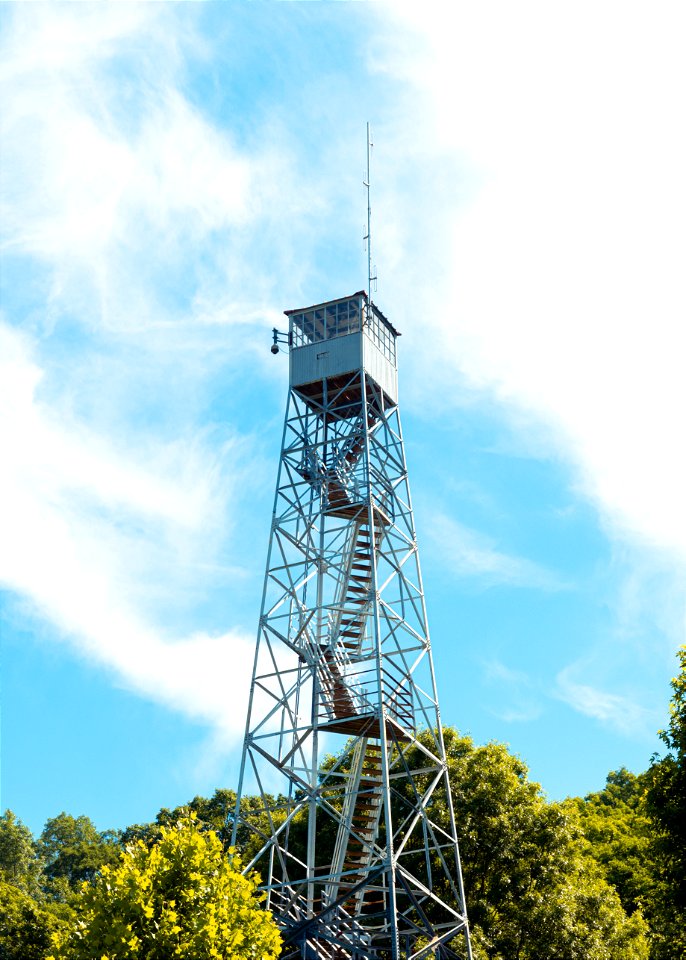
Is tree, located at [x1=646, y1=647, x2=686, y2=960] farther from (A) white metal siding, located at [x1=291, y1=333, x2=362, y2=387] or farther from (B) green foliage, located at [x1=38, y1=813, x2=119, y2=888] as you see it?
(B) green foliage, located at [x1=38, y1=813, x2=119, y2=888]

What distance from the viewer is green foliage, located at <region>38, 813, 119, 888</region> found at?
74.4 meters

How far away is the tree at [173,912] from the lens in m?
21.1

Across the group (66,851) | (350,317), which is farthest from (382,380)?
(66,851)

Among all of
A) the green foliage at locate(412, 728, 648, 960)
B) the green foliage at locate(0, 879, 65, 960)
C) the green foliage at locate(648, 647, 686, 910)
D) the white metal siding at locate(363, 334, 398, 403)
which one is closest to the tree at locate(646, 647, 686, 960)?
the green foliage at locate(648, 647, 686, 910)

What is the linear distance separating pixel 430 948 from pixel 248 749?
767 centimetres

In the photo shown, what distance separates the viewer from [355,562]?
112 feet

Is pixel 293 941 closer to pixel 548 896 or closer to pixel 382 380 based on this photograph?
pixel 548 896

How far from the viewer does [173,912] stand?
2144 cm

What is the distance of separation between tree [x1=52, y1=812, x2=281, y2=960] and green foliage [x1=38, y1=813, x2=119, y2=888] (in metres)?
51.6

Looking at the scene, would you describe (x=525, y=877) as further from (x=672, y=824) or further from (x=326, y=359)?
(x=326, y=359)

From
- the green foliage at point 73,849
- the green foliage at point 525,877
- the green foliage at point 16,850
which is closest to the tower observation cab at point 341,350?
the green foliage at point 525,877

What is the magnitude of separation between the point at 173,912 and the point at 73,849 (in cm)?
6267

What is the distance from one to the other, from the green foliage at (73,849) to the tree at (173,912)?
51.6 metres

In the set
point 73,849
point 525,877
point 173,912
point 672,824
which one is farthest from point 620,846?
point 73,849
